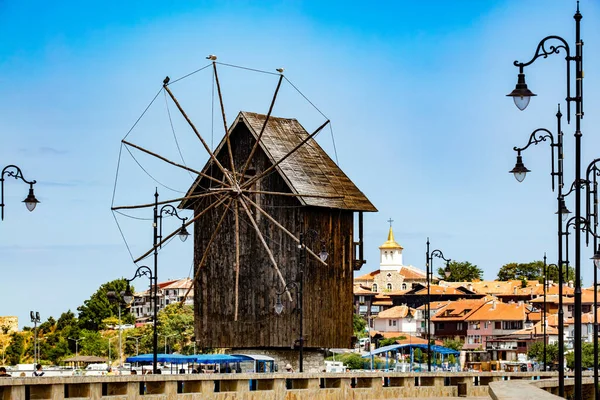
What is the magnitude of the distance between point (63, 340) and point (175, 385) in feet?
413

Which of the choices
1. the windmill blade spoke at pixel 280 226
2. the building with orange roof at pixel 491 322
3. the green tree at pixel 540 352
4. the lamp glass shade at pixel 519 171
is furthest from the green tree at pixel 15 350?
the lamp glass shade at pixel 519 171

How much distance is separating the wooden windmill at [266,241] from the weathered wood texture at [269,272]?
0.16ft

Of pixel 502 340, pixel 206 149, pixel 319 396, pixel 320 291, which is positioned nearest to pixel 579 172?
pixel 319 396

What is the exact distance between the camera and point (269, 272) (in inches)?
2457

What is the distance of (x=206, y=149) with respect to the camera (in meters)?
66.6

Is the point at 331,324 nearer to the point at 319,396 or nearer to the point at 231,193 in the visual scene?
the point at 231,193

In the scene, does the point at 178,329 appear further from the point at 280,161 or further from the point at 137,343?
the point at 280,161

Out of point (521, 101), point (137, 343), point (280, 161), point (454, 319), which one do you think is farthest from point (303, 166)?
point (454, 319)

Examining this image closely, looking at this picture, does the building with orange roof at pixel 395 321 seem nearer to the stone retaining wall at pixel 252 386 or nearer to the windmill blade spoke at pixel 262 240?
the windmill blade spoke at pixel 262 240

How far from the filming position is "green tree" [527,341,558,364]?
403 feet

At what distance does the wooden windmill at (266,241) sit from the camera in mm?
62438

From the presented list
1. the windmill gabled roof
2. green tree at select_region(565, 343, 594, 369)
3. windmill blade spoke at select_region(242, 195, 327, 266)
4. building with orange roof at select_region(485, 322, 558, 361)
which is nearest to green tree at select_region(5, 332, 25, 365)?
building with orange roof at select_region(485, 322, 558, 361)

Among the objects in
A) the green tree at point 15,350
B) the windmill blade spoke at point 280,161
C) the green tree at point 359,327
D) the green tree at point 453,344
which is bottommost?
the green tree at point 15,350

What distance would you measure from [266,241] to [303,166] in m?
5.07
